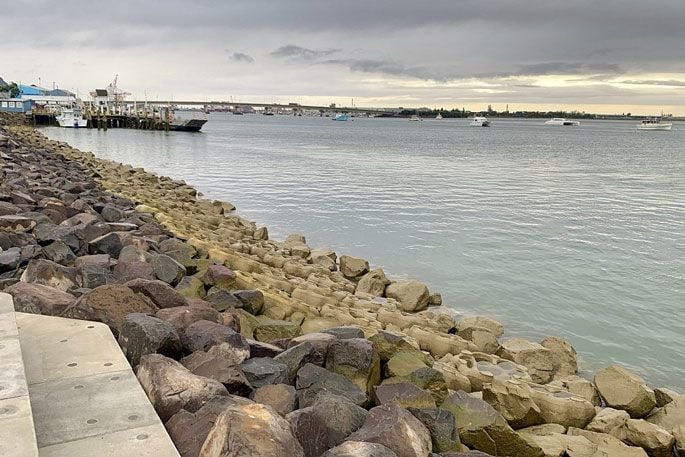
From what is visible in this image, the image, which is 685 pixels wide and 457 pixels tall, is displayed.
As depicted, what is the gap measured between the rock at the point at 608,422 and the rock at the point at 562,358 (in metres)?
1.54

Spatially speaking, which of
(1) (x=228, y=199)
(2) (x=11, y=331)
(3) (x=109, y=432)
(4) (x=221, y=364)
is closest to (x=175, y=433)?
(3) (x=109, y=432)

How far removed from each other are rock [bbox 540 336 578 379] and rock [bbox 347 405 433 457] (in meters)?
4.29

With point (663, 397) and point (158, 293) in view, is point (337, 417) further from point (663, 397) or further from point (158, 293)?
point (663, 397)

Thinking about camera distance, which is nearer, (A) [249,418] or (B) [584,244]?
(A) [249,418]

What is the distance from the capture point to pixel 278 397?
148 inches

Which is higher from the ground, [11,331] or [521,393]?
[11,331]

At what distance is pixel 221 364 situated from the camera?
3.91m

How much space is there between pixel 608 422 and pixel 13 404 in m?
4.84

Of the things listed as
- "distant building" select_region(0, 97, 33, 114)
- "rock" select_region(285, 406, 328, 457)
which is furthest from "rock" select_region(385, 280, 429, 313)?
"distant building" select_region(0, 97, 33, 114)

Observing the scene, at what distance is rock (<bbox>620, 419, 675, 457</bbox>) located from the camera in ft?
17.1

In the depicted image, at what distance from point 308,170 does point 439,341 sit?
2692 centimetres

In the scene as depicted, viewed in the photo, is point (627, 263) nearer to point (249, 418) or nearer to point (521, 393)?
point (521, 393)

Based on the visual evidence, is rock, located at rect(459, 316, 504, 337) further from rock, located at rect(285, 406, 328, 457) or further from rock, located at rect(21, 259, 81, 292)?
rock, located at rect(285, 406, 328, 457)

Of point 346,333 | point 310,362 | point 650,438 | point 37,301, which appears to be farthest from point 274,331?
point 650,438
